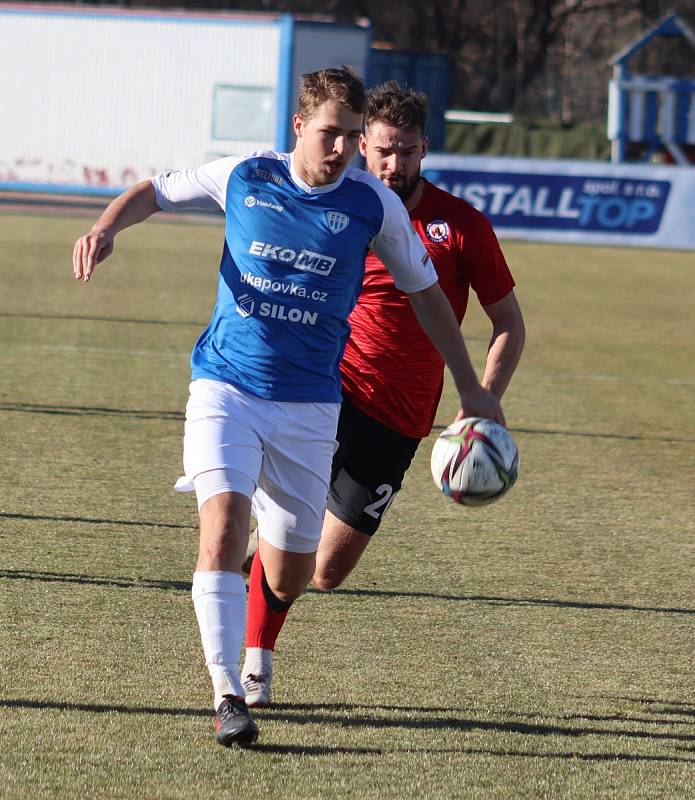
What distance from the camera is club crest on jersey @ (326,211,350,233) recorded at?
4.66 meters

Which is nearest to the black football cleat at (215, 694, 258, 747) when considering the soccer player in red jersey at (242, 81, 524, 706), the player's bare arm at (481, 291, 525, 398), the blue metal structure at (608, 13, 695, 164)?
the soccer player in red jersey at (242, 81, 524, 706)

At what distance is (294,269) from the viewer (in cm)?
464

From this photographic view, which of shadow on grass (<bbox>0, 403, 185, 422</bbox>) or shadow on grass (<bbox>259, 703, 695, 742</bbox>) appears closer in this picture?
shadow on grass (<bbox>259, 703, 695, 742</bbox>)

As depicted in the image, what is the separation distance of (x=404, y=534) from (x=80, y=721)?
127 inches

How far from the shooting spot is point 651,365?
14398 millimetres

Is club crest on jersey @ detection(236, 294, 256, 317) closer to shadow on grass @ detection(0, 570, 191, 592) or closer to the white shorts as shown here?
the white shorts

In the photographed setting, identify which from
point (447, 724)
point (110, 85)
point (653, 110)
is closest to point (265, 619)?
point (447, 724)

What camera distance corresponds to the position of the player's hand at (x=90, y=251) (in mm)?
4598

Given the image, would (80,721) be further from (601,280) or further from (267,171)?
(601,280)

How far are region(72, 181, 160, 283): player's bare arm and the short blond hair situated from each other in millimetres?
635

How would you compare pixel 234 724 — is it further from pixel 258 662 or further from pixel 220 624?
pixel 258 662

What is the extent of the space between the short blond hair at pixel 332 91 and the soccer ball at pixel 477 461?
3.62ft

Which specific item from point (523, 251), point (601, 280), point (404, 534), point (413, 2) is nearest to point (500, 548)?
point (404, 534)

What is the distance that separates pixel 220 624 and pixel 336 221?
1.37 metres
